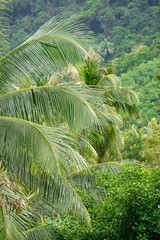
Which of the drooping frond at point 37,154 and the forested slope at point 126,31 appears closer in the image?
the drooping frond at point 37,154

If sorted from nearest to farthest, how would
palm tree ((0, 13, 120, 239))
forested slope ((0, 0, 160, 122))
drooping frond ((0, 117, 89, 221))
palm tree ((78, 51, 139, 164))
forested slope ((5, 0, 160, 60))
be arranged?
drooping frond ((0, 117, 89, 221)) → palm tree ((0, 13, 120, 239)) → palm tree ((78, 51, 139, 164)) → forested slope ((0, 0, 160, 122)) → forested slope ((5, 0, 160, 60))

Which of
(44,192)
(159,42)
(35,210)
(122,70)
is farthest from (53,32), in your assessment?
(159,42)

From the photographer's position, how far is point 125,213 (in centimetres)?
596

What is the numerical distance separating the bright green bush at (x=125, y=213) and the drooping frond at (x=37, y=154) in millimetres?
1000

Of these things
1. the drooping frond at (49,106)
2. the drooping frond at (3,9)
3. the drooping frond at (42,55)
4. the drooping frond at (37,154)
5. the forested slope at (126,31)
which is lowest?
the drooping frond at (37,154)

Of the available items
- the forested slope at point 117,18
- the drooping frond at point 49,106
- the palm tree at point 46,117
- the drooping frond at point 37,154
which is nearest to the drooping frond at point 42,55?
the palm tree at point 46,117

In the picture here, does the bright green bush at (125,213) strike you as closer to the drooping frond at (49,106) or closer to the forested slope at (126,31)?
the drooping frond at (49,106)

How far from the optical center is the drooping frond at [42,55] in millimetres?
6371

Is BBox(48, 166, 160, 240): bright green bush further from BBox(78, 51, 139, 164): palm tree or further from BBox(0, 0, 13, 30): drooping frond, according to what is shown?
BBox(78, 51, 139, 164): palm tree

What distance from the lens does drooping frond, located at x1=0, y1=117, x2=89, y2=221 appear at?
5.21 meters

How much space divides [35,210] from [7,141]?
2.29m

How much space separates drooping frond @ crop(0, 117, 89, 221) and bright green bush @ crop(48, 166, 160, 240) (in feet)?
3.28

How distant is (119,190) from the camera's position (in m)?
6.13

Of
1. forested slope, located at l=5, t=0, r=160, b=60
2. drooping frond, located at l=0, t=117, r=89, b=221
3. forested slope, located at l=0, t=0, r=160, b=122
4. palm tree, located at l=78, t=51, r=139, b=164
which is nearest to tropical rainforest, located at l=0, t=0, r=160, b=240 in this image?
drooping frond, located at l=0, t=117, r=89, b=221
